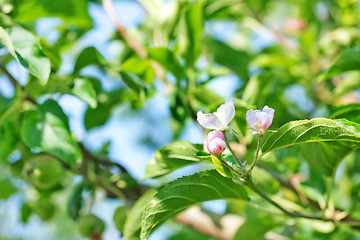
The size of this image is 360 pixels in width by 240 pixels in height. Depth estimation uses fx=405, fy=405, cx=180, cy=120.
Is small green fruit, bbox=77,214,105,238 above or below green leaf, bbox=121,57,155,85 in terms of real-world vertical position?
below

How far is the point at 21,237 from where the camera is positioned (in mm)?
3812

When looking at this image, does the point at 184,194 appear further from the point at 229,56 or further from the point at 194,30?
the point at 229,56

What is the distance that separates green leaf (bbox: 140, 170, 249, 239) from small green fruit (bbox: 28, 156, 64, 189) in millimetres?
Result: 435

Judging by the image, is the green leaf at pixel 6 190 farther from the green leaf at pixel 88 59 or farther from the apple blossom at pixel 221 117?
the apple blossom at pixel 221 117

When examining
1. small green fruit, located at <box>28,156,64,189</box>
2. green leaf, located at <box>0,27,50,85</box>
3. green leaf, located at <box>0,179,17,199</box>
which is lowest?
green leaf, located at <box>0,179,17,199</box>

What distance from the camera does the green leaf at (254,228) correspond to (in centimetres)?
93

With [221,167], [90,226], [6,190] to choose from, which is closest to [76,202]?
[90,226]

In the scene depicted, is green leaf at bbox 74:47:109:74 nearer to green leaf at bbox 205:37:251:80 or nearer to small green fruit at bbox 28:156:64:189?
small green fruit at bbox 28:156:64:189

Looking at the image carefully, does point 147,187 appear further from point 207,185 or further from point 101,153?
point 207,185

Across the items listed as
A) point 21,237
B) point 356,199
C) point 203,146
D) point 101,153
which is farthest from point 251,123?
point 21,237

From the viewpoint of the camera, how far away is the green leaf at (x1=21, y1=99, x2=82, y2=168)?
761mm

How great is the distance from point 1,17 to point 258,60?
2.48ft

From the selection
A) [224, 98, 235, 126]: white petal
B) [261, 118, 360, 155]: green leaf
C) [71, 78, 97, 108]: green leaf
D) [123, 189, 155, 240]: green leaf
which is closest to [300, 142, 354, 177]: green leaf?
[261, 118, 360, 155]: green leaf

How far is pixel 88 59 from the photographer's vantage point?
0.93 meters
